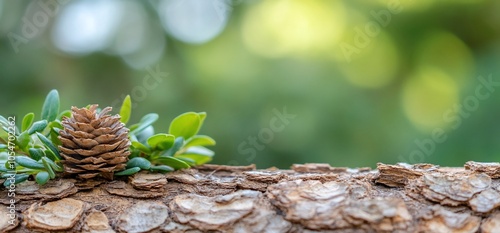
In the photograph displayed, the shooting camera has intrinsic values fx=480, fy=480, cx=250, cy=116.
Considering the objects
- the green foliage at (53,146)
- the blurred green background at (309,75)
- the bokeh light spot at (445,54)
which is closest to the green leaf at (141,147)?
the green foliage at (53,146)

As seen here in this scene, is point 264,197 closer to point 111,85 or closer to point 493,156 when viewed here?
point 493,156

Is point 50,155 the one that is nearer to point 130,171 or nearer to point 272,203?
point 130,171

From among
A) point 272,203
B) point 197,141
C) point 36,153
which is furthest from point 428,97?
point 36,153

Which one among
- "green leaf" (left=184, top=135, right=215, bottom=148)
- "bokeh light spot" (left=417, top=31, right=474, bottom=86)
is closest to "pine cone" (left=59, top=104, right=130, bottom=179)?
"green leaf" (left=184, top=135, right=215, bottom=148)

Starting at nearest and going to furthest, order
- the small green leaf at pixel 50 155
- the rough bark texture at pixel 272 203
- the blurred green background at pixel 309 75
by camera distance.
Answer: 1. the rough bark texture at pixel 272 203
2. the small green leaf at pixel 50 155
3. the blurred green background at pixel 309 75

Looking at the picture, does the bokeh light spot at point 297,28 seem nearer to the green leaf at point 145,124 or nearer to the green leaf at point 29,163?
the green leaf at point 145,124

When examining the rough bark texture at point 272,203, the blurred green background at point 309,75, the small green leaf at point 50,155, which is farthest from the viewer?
the blurred green background at point 309,75

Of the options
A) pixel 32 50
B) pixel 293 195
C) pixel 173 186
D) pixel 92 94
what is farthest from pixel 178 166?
pixel 32 50
